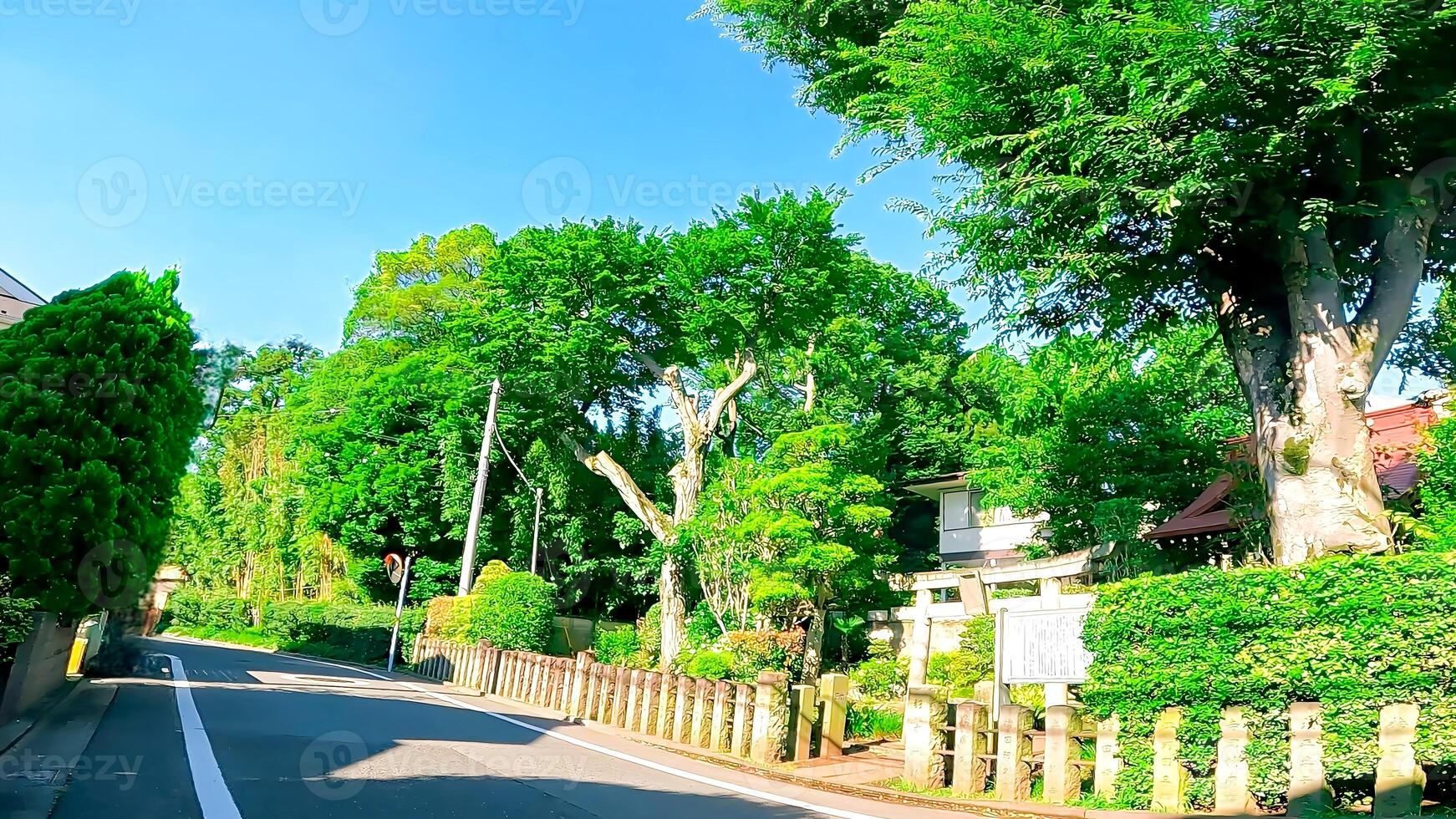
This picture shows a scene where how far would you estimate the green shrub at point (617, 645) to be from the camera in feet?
90.5

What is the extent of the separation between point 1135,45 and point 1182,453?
35.8ft

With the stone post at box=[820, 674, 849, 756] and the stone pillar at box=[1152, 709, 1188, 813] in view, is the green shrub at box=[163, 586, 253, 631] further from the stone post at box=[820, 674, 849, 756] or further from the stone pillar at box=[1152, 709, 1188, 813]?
the stone pillar at box=[1152, 709, 1188, 813]

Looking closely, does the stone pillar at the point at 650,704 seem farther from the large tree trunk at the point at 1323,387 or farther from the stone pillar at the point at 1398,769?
the stone pillar at the point at 1398,769

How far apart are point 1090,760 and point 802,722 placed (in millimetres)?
3450

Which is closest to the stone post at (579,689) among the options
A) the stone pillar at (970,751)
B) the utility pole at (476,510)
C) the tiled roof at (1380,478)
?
the stone pillar at (970,751)

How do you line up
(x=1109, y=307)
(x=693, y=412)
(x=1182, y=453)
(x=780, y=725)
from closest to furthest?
(x=780, y=725) → (x=1109, y=307) → (x=1182, y=453) → (x=693, y=412)

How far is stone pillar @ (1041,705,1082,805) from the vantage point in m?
8.70

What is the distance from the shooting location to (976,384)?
31.8m

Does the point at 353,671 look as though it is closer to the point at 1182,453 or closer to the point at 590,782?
the point at 590,782

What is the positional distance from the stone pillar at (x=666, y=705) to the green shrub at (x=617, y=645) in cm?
1321

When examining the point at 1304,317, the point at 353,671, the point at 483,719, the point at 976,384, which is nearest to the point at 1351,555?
the point at 1304,317

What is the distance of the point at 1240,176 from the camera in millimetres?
→ 9500

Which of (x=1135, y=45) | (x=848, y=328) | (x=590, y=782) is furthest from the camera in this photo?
(x=848, y=328)

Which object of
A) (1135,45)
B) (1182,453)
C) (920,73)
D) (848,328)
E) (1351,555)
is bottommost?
(1351,555)
